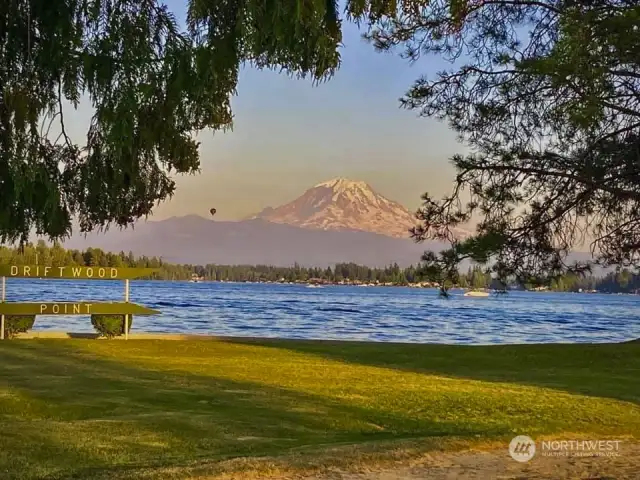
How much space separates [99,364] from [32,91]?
8238 millimetres

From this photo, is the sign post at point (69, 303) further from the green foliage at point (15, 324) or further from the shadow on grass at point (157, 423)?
the shadow on grass at point (157, 423)

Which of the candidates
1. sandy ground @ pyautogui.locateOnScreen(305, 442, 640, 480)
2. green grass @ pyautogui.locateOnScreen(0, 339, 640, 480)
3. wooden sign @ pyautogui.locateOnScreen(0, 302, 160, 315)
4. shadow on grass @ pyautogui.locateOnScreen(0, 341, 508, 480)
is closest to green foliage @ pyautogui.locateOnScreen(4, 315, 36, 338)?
wooden sign @ pyautogui.locateOnScreen(0, 302, 160, 315)

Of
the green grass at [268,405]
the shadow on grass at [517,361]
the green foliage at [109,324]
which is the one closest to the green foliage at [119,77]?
the green grass at [268,405]

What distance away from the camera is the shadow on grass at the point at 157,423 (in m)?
5.43

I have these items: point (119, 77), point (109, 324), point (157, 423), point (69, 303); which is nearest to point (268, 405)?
point (157, 423)

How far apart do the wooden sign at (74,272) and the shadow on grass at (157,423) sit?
4301 mm

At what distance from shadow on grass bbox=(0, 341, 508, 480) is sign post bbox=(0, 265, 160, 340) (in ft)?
14.7

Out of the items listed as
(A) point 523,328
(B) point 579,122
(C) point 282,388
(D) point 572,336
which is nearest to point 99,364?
(C) point 282,388

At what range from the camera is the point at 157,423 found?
6.80 metres

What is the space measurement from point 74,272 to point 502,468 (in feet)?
37.0

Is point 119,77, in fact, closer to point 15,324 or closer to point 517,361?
point 517,361

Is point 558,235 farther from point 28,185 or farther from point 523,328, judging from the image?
point 523,328

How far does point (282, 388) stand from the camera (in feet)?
30.3

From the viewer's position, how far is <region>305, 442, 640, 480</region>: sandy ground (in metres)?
5.20
